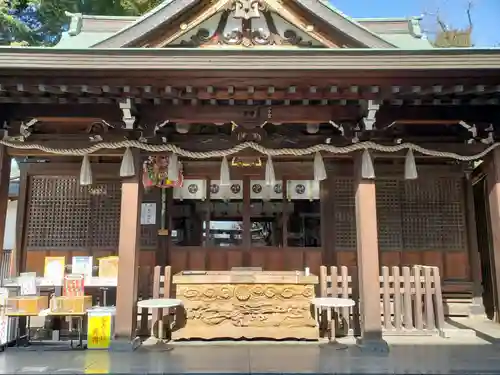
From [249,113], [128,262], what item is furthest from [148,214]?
[249,113]

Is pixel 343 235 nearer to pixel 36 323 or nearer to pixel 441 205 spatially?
pixel 441 205

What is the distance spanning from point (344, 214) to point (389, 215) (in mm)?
1073

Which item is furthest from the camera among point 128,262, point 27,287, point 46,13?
point 46,13

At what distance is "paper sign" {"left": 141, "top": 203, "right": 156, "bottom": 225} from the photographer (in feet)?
31.1

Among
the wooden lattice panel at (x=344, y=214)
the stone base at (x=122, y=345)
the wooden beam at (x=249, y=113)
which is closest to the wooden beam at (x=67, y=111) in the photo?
the wooden beam at (x=249, y=113)

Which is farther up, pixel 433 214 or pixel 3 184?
pixel 3 184

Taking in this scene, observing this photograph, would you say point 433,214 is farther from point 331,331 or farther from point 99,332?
point 99,332

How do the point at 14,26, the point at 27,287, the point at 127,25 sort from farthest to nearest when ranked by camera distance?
the point at 14,26
the point at 127,25
the point at 27,287

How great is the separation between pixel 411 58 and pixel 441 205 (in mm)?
4820

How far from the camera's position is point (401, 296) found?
24.6ft

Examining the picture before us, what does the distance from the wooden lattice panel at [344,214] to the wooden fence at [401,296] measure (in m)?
1.79

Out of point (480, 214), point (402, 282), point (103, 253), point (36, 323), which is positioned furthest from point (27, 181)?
point (480, 214)

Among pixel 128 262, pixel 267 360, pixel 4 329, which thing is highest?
pixel 128 262

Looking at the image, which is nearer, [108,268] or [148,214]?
[108,268]
